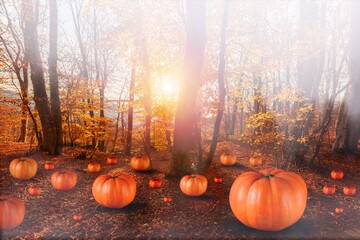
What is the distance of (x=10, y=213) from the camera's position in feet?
11.9

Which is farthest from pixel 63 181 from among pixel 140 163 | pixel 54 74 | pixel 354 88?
pixel 354 88

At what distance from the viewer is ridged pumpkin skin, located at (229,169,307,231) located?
327 cm

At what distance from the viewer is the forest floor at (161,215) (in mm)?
3564

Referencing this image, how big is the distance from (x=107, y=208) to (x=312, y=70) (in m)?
7.61

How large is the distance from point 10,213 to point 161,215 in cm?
234

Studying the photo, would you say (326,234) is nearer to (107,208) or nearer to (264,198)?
(264,198)

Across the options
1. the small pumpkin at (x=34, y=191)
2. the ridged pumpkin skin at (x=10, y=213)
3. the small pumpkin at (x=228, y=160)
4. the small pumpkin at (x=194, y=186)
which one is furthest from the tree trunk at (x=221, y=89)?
the ridged pumpkin skin at (x=10, y=213)

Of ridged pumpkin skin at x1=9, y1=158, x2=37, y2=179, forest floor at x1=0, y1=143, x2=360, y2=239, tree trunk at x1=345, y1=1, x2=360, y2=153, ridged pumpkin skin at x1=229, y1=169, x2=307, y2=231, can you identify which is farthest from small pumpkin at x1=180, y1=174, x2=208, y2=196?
tree trunk at x1=345, y1=1, x2=360, y2=153

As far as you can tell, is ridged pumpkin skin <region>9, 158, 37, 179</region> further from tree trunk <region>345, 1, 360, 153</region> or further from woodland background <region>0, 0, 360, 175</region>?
tree trunk <region>345, 1, 360, 153</region>

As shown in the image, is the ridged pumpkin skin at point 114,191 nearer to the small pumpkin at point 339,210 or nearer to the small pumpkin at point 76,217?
the small pumpkin at point 76,217

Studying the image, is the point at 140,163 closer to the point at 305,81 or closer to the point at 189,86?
the point at 189,86

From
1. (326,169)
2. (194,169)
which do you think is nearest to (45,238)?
(194,169)

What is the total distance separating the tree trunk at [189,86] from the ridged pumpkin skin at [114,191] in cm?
191

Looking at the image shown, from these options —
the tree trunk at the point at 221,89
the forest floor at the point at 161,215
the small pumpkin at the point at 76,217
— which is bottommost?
the forest floor at the point at 161,215
